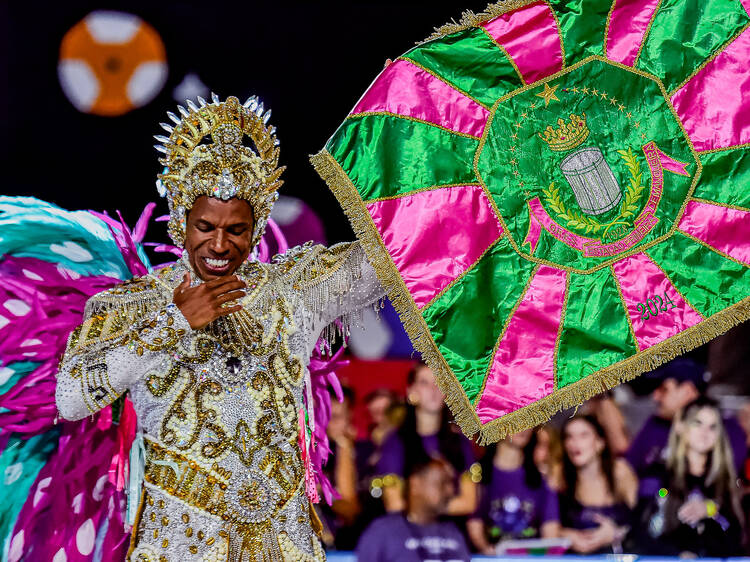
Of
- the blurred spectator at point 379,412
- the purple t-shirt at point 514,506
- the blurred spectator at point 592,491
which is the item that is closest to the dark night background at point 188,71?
the blurred spectator at point 379,412

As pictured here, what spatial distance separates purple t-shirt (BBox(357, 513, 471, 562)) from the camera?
173 inches

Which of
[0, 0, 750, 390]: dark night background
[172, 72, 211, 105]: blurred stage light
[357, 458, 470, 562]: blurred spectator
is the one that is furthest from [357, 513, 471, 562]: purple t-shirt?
[172, 72, 211, 105]: blurred stage light

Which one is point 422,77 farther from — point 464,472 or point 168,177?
point 464,472

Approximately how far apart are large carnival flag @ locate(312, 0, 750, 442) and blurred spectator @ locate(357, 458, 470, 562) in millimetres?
2031

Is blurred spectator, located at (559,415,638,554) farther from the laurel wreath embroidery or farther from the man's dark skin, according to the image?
the man's dark skin

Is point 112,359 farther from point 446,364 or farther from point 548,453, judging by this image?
→ point 548,453

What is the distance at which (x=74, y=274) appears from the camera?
111 inches

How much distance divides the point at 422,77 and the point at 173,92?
7.52 ft

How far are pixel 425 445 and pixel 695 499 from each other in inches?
61.9

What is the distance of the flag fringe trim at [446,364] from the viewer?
100 inches

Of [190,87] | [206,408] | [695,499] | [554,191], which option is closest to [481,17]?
[554,191]

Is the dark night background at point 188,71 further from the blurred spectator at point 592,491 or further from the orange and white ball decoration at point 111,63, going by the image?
the blurred spectator at point 592,491

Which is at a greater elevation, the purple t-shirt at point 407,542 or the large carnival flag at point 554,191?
the large carnival flag at point 554,191

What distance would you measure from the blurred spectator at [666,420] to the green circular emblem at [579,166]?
9.58 ft
